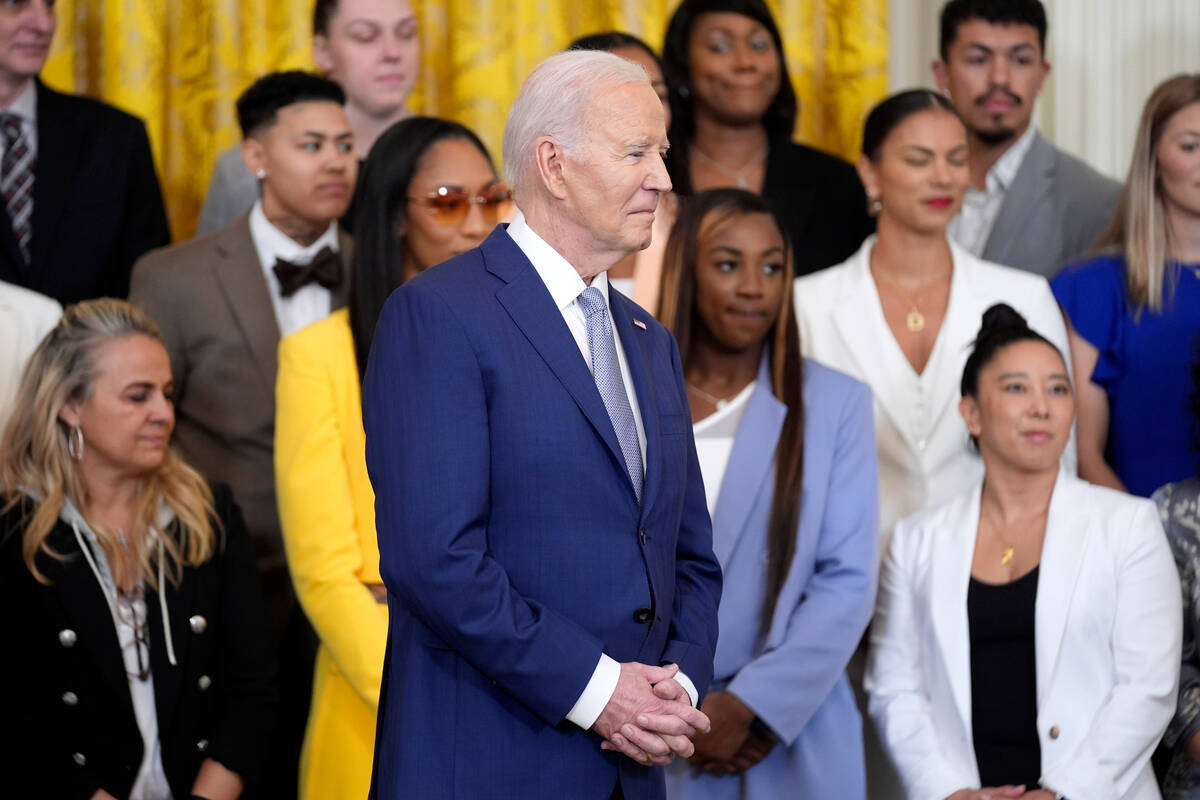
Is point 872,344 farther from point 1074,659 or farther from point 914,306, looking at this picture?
point 1074,659

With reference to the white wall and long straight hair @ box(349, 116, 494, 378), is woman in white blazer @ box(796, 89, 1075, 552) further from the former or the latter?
the white wall

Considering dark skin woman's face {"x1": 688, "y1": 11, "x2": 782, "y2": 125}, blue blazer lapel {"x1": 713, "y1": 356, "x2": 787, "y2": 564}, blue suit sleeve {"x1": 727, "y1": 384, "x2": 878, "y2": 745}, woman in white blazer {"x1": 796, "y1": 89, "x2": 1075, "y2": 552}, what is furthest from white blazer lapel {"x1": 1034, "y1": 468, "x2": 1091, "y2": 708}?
dark skin woman's face {"x1": 688, "y1": 11, "x2": 782, "y2": 125}

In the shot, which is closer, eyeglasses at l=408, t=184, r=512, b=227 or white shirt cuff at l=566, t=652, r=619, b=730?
white shirt cuff at l=566, t=652, r=619, b=730

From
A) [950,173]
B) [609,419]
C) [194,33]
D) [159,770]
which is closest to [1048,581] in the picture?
[950,173]

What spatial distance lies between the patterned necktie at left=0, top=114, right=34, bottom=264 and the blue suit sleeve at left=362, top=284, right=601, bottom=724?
7.91 ft

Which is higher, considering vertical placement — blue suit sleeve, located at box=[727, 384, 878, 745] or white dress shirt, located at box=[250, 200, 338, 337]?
white dress shirt, located at box=[250, 200, 338, 337]

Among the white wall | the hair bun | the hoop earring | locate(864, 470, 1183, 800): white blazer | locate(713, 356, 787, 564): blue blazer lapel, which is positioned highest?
the white wall

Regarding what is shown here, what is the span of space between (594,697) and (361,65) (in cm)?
287

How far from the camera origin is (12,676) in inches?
119

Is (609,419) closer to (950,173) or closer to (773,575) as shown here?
(773,575)

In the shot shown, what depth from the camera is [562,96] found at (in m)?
2.07

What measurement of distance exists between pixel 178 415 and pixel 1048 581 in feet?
6.31

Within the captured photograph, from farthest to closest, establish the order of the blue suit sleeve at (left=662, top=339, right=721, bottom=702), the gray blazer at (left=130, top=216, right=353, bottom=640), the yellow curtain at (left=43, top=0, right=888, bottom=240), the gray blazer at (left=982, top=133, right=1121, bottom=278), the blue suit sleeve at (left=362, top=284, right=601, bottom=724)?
the yellow curtain at (left=43, top=0, right=888, bottom=240) < the gray blazer at (left=982, top=133, right=1121, bottom=278) < the gray blazer at (left=130, top=216, right=353, bottom=640) < the blue suit sleeve at (left=662, top=339, right=721, bottom=702) < the blue suit sleeve at (left=362, top=284, right=601, bottom=724)

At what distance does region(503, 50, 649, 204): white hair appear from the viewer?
2.06 m
